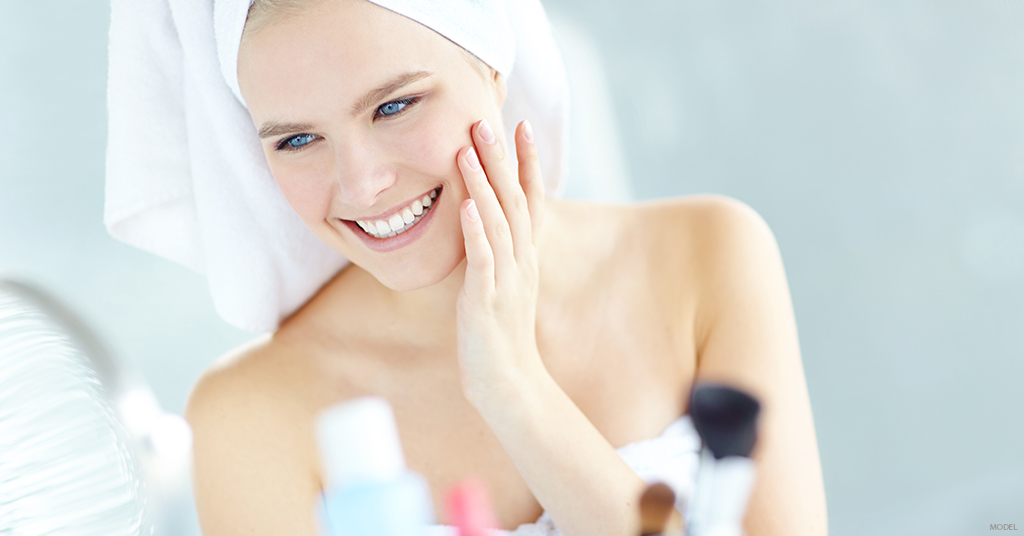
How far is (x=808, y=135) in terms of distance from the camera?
4.32ft

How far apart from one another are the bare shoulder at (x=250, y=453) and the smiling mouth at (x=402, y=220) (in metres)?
0.24

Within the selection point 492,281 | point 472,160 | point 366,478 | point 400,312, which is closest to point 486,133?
point 472,160

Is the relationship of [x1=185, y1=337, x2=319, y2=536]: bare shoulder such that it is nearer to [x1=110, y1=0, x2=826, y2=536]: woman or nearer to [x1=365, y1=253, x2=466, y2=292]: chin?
[x1=110, y1=0, x2=826, y2=536]: woman

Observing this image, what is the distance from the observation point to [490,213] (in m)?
0.69

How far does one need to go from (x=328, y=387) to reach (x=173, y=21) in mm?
415

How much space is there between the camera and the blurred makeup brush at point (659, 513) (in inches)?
13.5

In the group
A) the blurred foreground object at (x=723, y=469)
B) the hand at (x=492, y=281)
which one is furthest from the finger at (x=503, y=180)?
the blurred foreground object at (x=723, y=469)

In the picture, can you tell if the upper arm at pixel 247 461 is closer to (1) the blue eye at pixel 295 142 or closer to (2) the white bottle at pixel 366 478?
(1) the blue eye at pixel 295 142

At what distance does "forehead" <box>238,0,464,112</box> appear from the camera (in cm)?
62

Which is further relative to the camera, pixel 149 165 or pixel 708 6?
pixel 708 6

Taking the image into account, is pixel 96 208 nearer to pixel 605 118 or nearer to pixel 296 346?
pixel 296 346

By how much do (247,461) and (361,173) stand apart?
0.34 m

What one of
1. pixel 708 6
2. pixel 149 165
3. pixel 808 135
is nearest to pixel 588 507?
pixel 149 165

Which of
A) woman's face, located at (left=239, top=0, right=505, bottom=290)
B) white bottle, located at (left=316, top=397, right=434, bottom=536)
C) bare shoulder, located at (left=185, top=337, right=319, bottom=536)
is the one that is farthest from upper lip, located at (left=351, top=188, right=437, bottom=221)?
white bottle, located at (left=316, top=397, right=434, bottom=536)
